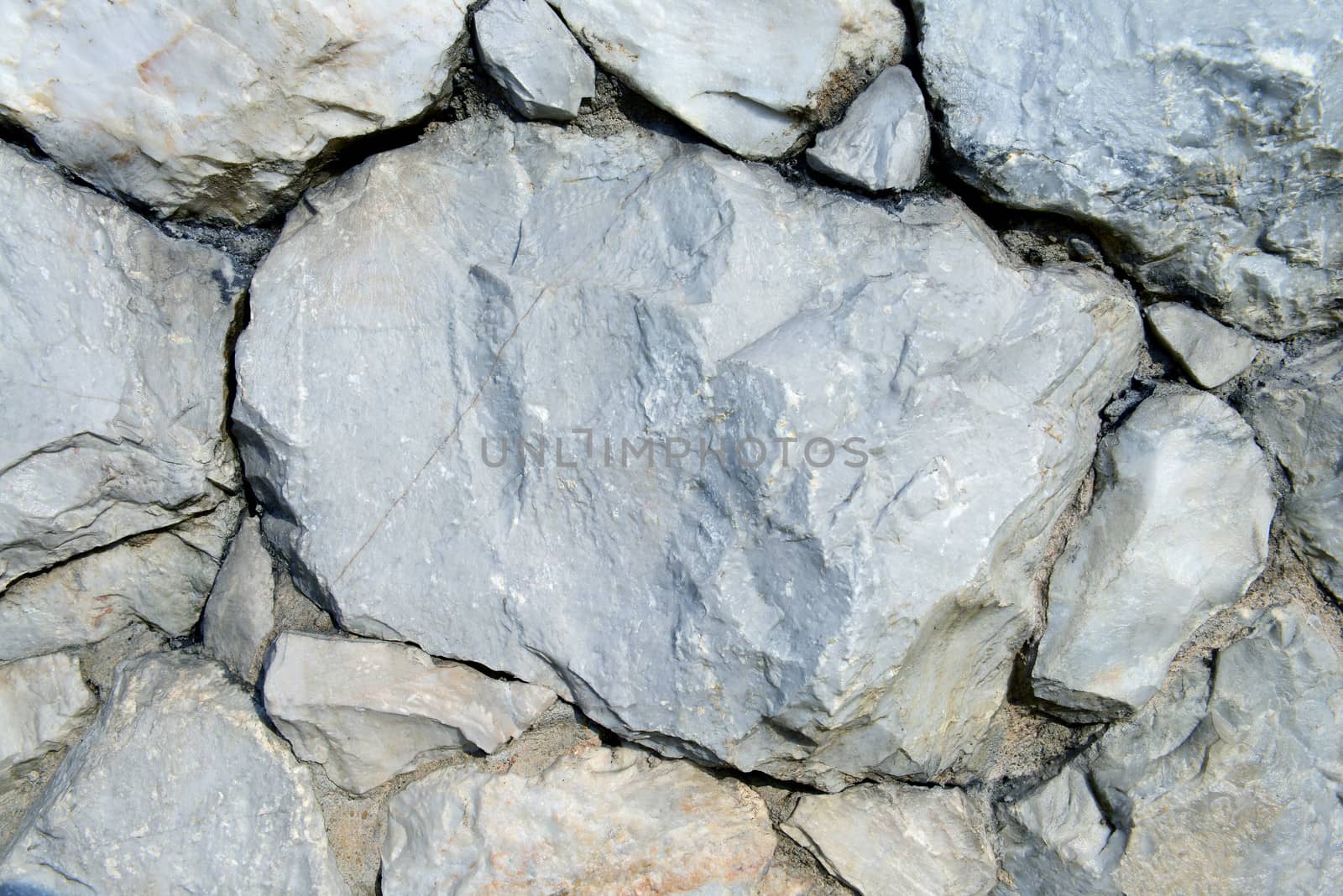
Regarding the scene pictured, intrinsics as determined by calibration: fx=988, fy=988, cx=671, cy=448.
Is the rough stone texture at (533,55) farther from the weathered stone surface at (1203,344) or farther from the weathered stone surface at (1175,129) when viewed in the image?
the weathered stone surface at (1203,344)

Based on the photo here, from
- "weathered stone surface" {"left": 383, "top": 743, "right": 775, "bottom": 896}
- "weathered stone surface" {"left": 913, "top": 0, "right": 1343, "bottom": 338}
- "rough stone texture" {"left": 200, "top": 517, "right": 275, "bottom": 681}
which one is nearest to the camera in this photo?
"weathered stone surface" {"left": 913, "top": 0, "right": 1343, "bottom": 338}

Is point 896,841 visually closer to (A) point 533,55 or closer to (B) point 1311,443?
(B) point 1311,443

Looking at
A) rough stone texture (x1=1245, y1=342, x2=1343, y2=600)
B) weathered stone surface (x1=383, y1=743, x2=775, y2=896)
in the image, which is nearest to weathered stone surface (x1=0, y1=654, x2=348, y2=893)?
weathered stone surface (x1=383, y1=743, x2=775, y2=896)

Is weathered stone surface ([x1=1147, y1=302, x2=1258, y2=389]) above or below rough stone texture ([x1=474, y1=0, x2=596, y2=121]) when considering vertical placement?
below

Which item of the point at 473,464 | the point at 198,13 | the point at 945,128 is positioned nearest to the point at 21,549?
the point at 473,464

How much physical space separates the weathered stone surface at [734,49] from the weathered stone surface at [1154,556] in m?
0.74

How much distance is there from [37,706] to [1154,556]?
1834mm

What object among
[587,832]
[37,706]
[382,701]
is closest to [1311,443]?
[587,832]

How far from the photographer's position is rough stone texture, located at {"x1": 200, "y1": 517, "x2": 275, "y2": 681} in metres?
1.60

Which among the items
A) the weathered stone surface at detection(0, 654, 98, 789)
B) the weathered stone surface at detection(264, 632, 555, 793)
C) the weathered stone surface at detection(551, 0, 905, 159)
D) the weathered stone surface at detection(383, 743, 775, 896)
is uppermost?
the weathered stone surface at detection(551, 0, 905, 159)

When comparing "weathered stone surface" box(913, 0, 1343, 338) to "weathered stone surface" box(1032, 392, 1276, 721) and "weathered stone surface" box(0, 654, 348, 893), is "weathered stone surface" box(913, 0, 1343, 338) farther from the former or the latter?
"weathered stone surface" box(0, 654, 348, 893)

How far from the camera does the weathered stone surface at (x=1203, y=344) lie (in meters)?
1.55

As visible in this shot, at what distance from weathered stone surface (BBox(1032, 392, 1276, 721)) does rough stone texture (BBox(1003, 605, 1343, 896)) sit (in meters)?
0.07

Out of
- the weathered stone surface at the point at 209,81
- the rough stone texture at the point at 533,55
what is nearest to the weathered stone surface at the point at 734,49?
the rough stone texture at the point at 533,55
